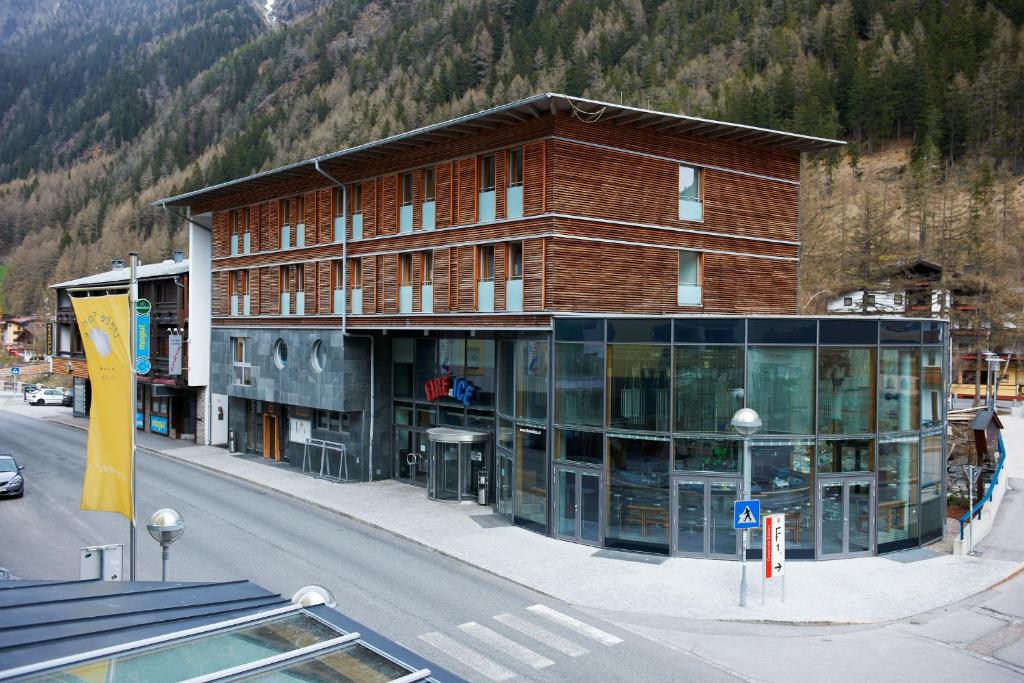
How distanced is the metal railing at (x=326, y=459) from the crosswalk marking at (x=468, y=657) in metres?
15.7

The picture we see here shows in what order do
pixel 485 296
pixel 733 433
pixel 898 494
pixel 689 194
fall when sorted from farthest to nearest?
pixel 689 194
pixel 485 296
pixel 898 494
pixel 733 433

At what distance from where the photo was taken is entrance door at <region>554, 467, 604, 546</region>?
2023 centimetres

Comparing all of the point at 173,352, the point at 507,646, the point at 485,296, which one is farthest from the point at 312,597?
the point at 173,352

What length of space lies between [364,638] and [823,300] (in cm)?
5310

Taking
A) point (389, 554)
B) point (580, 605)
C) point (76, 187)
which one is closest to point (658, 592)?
point (580, 605)

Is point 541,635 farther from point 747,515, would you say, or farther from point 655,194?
point 655,194

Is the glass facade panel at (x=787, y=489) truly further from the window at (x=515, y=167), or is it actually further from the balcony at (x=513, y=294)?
the window at (x=515, y=167)

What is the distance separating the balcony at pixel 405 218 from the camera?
26.4 metres

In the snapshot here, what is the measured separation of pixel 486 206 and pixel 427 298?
3746 millimetres

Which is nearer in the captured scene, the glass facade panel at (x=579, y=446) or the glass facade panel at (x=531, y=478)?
the glass facade panel at (x=579, y=446)

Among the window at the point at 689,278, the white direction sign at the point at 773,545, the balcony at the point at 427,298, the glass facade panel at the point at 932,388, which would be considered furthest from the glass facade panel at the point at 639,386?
the balcony at the point at 427,298

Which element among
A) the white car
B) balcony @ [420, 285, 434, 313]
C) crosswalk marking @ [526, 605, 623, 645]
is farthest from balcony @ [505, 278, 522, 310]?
the white car

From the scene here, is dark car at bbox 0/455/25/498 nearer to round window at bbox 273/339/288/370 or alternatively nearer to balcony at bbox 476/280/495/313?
round window at bbox 273/339/288/370

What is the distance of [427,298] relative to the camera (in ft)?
84.1
